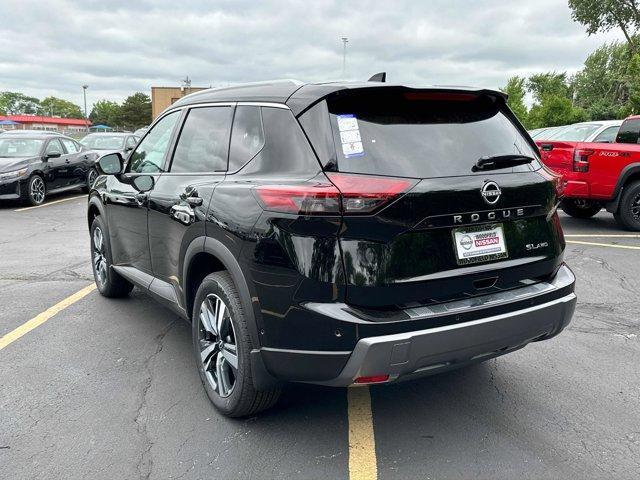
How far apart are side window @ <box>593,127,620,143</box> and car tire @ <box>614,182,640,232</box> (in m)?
0.81

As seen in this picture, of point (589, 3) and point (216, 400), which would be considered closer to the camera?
point (216, 400)

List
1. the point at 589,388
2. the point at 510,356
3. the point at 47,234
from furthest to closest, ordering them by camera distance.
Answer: the point at 47,234
the point at 510,356
the point at 589,388

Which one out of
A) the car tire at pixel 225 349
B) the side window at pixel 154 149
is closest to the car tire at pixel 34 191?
the side window at pixel 154 149

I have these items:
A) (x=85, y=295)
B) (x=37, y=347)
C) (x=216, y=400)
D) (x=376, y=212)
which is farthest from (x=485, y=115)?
(x=85, y=295)

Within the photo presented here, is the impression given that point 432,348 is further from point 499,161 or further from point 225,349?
point 225,349

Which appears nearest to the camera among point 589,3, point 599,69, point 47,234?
point 47,234

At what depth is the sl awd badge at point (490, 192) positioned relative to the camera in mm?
2646

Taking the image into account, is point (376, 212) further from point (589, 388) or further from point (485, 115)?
point (589, 388)

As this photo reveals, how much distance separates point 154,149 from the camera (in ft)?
13.9

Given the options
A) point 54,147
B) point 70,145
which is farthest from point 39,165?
point 70,145

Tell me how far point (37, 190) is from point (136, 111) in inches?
3966

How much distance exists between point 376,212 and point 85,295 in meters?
4.05

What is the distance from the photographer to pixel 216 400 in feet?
10.2

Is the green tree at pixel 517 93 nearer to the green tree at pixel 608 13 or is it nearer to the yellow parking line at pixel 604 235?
the green tree at pixel 608 13
